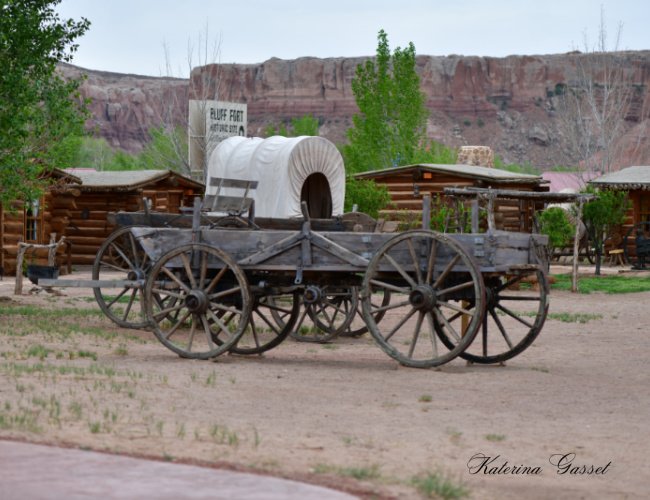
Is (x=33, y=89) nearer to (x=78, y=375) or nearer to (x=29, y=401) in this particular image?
(x=78, y=375)

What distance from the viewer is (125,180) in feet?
103

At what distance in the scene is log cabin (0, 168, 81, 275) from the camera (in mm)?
26781

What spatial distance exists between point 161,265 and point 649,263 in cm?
2356

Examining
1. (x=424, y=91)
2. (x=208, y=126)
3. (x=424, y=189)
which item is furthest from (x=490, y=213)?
(x=424, y=91)

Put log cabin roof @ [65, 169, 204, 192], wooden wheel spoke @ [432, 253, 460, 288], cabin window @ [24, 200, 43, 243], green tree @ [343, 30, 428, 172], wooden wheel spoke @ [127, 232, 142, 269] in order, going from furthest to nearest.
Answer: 1. green tree @ [343, 30, 428, 172]
2. log cabin roof @ [65, 169, 204, 192]
3. cabin window @ [24, 200, 43, 243]
4. wooden wheel spoke @ [127, 232, 142, 269]
5. wooden wheel spoke @ [432, 253, 460, 288]

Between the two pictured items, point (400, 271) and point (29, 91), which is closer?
point (400, 271)

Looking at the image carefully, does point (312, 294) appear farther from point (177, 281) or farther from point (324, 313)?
point (324, 313)

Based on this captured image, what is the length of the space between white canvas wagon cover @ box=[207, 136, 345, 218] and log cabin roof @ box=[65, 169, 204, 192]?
28.7ft

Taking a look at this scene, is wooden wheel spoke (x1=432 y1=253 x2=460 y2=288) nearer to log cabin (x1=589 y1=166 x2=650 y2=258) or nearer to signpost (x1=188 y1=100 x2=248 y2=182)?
log cabin (x1=589 y1=166 x2=650 y2=258)

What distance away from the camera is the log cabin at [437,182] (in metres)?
29.9

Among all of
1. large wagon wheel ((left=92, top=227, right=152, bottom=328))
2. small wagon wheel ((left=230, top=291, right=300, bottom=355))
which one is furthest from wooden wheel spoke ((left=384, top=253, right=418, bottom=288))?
large wagon wheel ((left=92, top=227, right=152, bottom=328))

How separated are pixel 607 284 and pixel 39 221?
12.9m

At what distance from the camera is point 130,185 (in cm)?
3078

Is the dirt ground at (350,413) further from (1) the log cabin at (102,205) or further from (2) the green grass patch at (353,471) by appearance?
(1) the log cabin at (102,205)
